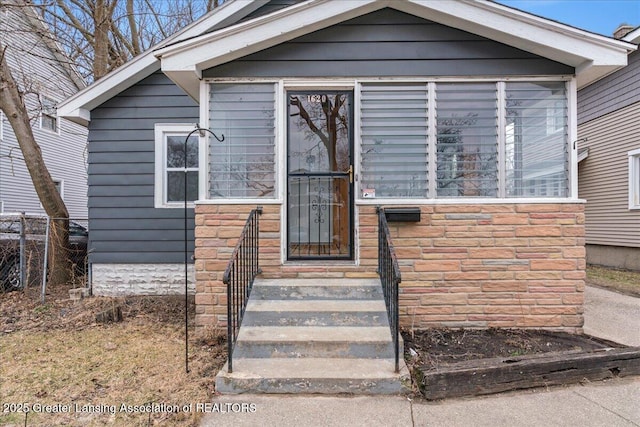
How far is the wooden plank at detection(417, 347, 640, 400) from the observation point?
9.10 ft

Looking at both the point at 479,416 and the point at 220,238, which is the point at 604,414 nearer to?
the point at 479,416

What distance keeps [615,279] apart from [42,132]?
51.6ft

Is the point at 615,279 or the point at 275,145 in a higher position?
the point at 275,145

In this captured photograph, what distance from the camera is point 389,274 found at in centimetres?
350

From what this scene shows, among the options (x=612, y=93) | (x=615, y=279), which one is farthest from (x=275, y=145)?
(x=612, y=93)

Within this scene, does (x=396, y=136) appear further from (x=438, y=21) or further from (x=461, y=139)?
(x=438, y=21)

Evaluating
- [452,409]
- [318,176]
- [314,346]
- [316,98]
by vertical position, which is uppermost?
[316,98]

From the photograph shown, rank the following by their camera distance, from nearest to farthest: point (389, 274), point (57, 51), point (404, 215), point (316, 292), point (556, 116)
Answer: point (389, 274)
point (316, 292)
point (404, 215)
point (556, 116)
point (57, 51)

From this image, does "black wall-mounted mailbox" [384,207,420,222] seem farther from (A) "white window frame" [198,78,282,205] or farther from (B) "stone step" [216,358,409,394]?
(B) "stone step" [216,358,409,394]

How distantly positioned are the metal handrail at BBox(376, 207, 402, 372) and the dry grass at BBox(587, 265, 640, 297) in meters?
5.07

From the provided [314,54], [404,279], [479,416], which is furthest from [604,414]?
[314,54]

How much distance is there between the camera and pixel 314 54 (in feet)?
13.4

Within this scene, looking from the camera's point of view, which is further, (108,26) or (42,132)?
(42,132)

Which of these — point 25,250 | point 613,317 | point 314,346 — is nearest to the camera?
point 314,346
